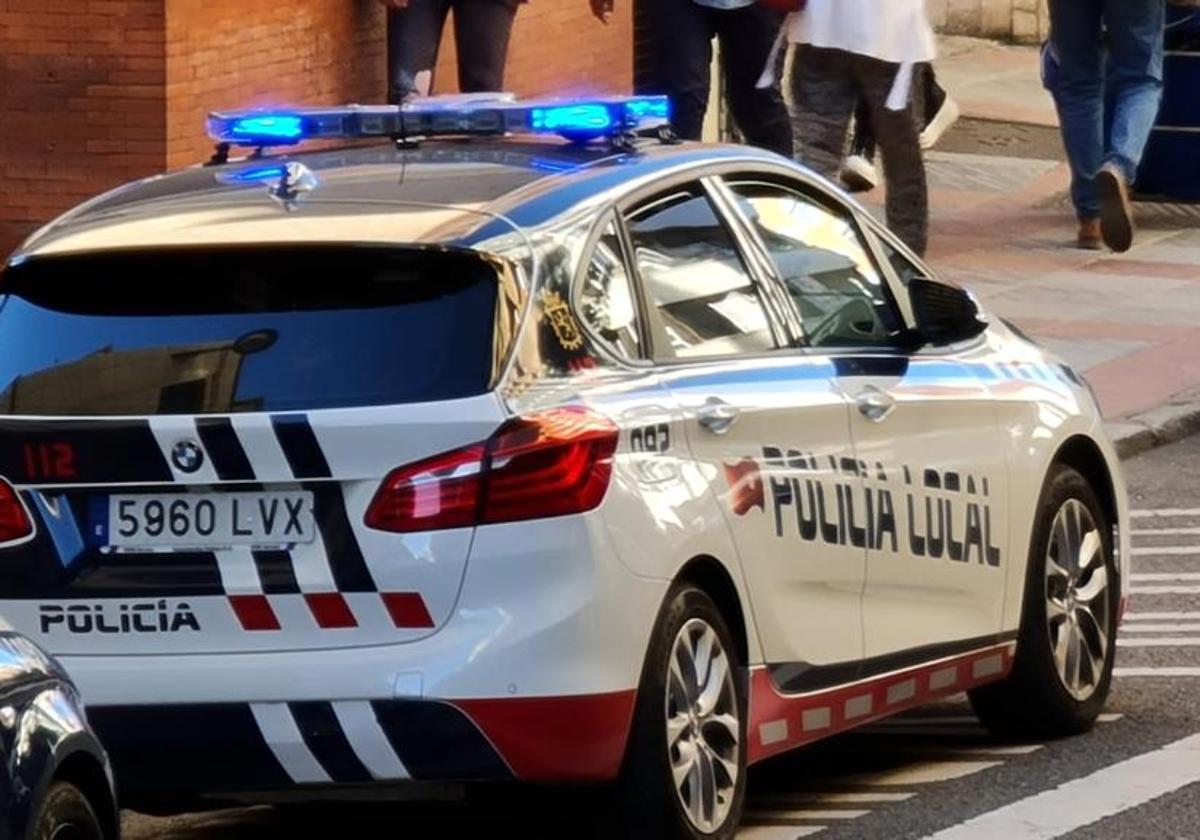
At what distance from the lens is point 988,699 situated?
807cm

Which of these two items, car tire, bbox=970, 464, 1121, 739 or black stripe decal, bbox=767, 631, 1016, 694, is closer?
black stripe decal, bbox=767, 631, 1016, 694

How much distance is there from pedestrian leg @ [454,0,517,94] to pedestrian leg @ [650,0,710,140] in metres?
0.68

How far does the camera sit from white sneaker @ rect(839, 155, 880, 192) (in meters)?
16.2

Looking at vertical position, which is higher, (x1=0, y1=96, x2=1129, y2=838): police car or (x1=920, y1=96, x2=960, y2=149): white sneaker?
(x1=0, y1=96, x2=1129, y2=838): police car

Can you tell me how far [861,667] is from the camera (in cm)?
723

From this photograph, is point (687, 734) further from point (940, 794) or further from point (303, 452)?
point (940, 794)

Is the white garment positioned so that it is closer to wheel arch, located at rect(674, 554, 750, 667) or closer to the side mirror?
the side mirror

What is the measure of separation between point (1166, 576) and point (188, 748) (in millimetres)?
4942

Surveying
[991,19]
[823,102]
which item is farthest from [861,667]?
[991,19]

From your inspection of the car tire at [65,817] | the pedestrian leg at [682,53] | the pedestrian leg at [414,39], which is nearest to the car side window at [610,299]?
the car tire at [65,817]

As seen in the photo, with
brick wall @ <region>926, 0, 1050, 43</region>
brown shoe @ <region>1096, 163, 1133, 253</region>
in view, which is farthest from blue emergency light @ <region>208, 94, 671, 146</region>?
brick wall @ <region>926, 0, 1050, 43</region>

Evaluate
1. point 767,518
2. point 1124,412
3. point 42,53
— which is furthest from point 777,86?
point 767,518

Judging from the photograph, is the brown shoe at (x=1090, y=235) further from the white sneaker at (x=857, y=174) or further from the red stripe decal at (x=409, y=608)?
the red stripe decal at (x=409, y=608)

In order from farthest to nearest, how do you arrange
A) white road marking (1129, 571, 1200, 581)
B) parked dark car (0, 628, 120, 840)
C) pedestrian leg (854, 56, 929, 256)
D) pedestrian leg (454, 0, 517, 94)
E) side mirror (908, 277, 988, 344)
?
pedestrian leg (454, 0, 517, 94)
pedestrian leg (854, 56, 929, 256)
white road marking (1129, 571, 1200, 581)
side mirror (908, 277, 988, 344)
parked dark car (0, 628, 120, 840)
